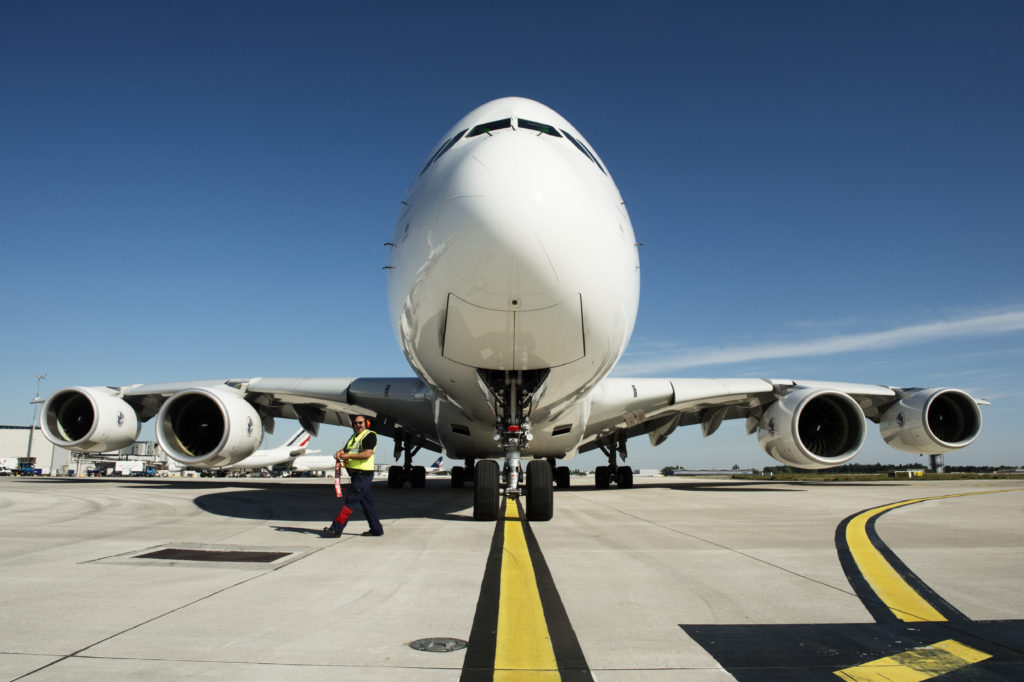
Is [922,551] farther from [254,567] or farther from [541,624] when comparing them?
[254,567]

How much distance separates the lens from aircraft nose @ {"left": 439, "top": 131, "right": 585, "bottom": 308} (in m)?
5.20

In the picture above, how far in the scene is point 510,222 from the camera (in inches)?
203

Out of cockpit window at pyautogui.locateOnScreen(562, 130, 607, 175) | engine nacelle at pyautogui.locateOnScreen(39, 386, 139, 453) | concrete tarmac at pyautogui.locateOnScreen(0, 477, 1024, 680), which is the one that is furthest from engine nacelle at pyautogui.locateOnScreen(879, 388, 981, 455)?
engine nacelle at pyautogui.locateOnScreen(39, 386, 139, 453)

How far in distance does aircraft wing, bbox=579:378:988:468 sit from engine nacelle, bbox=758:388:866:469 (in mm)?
19

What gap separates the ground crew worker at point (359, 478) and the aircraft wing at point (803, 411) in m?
6.20

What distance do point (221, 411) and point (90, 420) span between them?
5702mm

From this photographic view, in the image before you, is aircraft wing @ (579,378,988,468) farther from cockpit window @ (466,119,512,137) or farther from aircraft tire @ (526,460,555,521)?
cockpit window @ (466,119,512,137)

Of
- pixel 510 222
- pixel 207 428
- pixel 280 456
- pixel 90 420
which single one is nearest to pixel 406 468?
pixel 207 428

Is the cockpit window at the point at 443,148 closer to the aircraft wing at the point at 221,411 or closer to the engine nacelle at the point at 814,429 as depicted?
the aircraft wing at the point at 221,411

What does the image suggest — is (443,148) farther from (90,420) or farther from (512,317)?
(90,420)

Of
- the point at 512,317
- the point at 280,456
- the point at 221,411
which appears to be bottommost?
the point at 280,456

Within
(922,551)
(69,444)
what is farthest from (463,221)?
(69,444)

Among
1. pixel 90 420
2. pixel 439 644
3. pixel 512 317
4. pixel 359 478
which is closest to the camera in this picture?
pixel 439 644

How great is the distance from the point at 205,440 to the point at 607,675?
11102 mm
